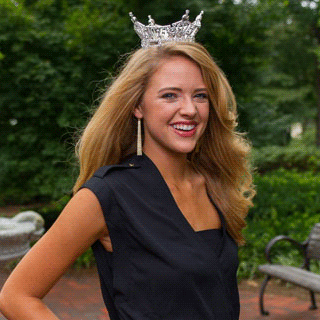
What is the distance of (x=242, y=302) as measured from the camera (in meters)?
5.66

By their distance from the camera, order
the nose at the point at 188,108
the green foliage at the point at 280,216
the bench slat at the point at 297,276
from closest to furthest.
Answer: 1. the nose at the point at 188,108
2. the bench slat at the point at 297,276
3. the green foliage at the point at 280,216

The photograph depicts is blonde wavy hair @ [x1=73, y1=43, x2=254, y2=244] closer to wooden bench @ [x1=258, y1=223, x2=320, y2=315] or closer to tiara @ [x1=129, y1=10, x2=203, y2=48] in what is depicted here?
tiara @ [x1=129, y1=10, x2=203, y2=48]

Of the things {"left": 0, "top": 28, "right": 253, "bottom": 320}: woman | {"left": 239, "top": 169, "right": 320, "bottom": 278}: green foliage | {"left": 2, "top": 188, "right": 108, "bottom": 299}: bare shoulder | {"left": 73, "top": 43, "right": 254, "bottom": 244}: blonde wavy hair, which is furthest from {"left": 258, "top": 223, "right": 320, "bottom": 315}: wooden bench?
{"left": 2, "top": 188, "right": 108, "bottom": 299}: bare shoulder

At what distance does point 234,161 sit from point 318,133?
17429 mm

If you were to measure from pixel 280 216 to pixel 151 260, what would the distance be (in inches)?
235

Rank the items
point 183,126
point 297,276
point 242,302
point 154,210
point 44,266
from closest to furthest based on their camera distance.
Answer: point 44,266 < point 154,210 < point 183,126 < point 297,276 < point 242,302

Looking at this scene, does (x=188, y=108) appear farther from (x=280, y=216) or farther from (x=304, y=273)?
(x=280, y=216)

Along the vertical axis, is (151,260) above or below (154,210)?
below

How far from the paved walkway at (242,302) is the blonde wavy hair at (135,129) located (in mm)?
3266

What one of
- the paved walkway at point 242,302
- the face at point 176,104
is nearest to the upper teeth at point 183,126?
the face at point 176,104

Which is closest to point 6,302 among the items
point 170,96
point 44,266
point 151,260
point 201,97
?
point 44,266

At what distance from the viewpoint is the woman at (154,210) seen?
1.68 metres

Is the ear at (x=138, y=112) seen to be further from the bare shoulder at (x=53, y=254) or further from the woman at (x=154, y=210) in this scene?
the bare shoulder at (x=53, y=254)

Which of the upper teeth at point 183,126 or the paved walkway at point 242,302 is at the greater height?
the upper teeth at point 183,126
